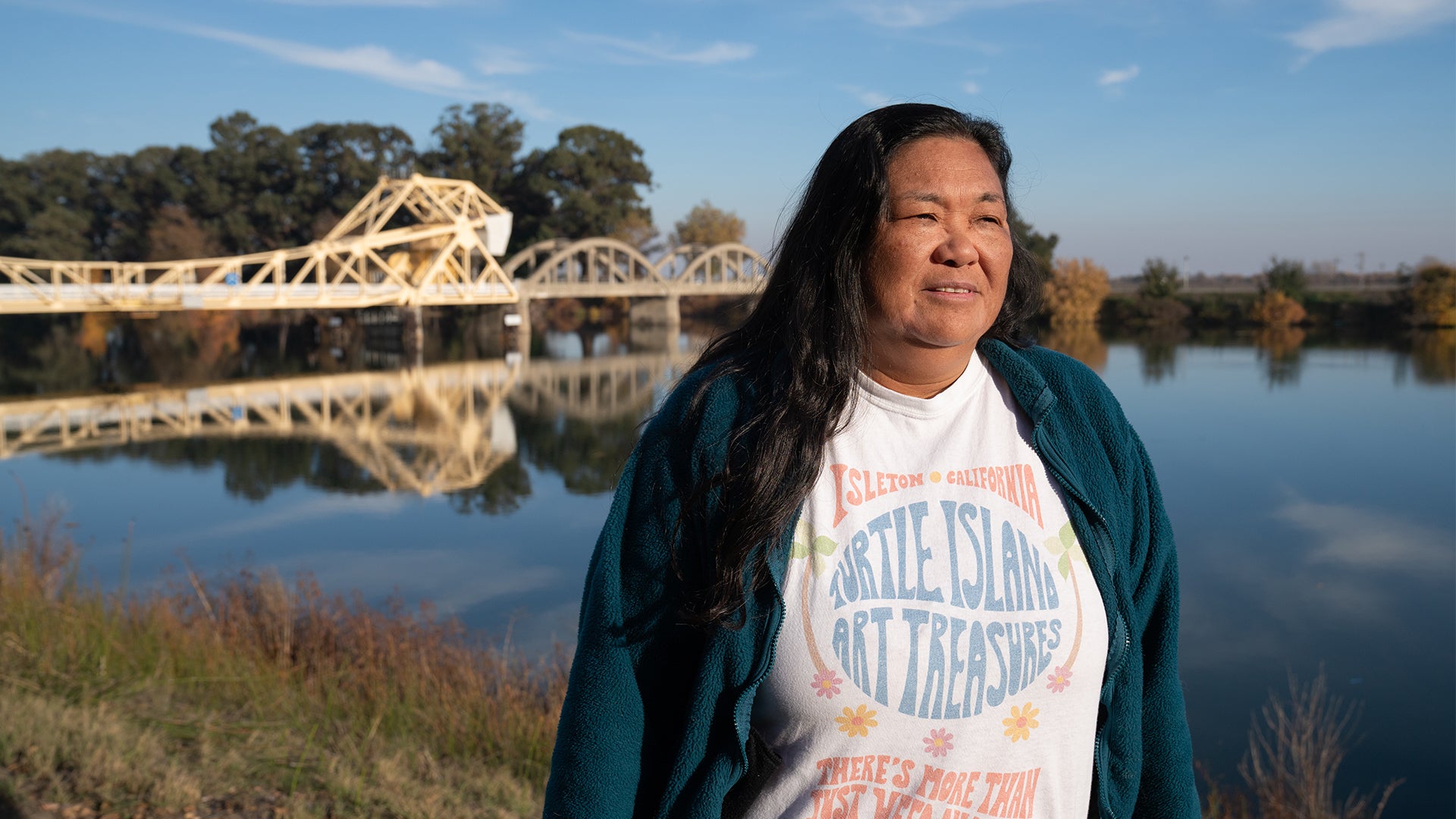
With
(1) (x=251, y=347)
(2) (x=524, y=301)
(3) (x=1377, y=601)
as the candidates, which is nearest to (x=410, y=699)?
(3) (x=1377, y=601)

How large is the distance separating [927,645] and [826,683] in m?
0.14

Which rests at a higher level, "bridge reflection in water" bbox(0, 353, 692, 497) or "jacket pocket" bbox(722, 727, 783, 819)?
"jacket pocket" bbox(722, 727, 783, 819)

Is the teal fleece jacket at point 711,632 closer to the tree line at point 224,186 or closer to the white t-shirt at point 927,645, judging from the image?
the white t-shirt at point 927,645

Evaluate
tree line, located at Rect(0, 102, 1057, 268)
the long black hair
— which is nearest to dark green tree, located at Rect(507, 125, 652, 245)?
tree line, located at Rect(0, 102, 1057, 268)

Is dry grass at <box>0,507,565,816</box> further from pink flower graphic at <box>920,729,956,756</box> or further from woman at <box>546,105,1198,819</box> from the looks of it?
pink flower graphic at <box>920,729,956,756</box>

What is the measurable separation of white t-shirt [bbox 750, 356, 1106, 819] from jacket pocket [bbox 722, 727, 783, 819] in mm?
12

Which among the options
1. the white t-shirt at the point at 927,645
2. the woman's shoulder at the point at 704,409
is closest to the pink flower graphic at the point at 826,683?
the white t-shirt at the point at 927,645

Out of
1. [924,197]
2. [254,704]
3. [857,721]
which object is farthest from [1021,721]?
[254,704]

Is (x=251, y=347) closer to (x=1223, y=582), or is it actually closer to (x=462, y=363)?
(x=462, y=363)

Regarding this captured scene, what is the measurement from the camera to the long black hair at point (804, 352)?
1308mm

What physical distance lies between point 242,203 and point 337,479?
94.3 feet

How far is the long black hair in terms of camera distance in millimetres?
1308

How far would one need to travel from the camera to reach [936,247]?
1377 mm

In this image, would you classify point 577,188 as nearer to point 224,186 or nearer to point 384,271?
point 384,271
